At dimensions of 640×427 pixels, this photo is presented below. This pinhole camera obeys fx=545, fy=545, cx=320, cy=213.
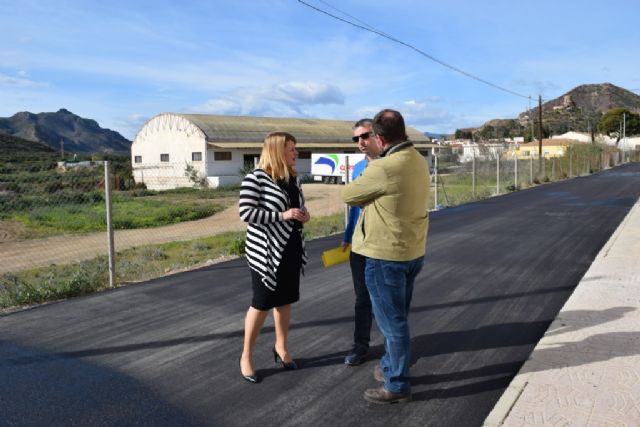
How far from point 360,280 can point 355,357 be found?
597 mm

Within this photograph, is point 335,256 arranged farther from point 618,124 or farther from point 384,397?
point 618,124

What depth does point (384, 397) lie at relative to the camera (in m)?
3.37

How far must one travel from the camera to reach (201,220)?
2208cm

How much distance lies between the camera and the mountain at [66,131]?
478ft

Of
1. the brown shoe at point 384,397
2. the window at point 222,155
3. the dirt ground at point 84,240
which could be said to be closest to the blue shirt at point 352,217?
the brown shoe at point 384,397

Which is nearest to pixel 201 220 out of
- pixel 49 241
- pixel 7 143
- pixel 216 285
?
pixel 49 241

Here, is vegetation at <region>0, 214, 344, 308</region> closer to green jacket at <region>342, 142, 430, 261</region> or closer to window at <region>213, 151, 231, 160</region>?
green jacket at <region>342, 142, 430, 261</region>

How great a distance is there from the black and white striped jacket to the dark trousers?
550 mm

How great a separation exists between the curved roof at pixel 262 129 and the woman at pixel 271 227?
116ft

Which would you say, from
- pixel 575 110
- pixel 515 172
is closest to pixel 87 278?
pixel 515 172

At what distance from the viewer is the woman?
3613 millimetres

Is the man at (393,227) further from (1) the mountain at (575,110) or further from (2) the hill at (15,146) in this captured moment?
(1) the mountain at (575,110)

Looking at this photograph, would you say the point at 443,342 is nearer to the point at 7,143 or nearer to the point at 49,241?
the point at 49,241

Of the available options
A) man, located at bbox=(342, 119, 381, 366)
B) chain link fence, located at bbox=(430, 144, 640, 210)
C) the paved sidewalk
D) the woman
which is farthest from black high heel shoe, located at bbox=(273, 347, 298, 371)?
chain link fence, located at bbox=(430, 144, 640, 210)
